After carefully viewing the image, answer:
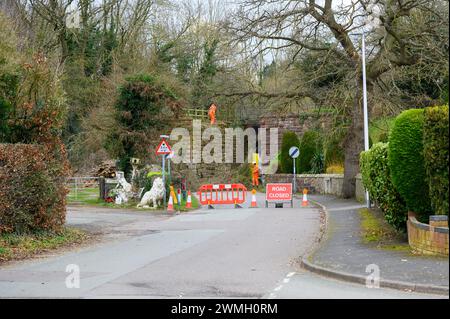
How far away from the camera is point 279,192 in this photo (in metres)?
31.5

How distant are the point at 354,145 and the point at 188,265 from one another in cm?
2028

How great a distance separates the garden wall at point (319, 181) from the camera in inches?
1501

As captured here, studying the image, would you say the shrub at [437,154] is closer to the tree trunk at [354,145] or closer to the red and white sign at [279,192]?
the tree trunk at [354,145]

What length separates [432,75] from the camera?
88.8 feet

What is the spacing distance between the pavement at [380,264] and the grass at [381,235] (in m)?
0.27

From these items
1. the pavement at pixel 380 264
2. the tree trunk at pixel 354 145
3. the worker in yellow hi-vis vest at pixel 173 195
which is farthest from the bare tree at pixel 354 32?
the pavement at pixel 380 264

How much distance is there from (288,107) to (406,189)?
18834mm

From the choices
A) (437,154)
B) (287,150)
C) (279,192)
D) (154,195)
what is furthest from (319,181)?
(437,154)

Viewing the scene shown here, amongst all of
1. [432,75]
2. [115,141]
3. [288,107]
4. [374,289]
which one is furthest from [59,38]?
[374,289]

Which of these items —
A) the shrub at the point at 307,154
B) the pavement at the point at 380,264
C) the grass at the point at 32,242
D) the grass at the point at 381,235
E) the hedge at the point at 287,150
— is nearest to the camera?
the pavement at the point at 380,264

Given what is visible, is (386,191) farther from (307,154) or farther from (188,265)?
(307,154)

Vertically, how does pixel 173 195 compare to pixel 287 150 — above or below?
below
